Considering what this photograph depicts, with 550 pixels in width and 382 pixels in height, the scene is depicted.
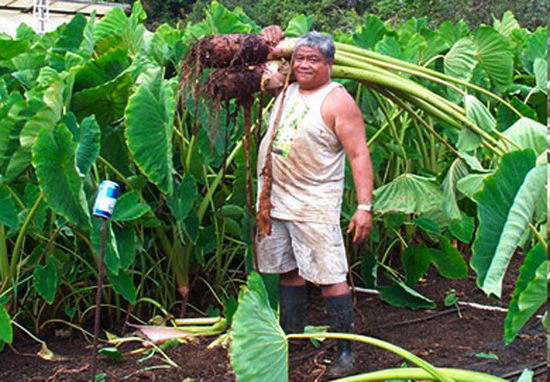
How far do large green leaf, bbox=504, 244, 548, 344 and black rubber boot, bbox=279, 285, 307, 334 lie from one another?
1.27 meters

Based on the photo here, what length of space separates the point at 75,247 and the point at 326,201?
1012 mm

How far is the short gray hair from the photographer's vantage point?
2600 mm

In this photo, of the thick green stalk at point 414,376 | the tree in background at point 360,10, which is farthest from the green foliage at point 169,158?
the tree in background at point 360,10

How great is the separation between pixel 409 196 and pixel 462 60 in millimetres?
996

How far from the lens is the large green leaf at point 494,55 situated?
12.4 ft

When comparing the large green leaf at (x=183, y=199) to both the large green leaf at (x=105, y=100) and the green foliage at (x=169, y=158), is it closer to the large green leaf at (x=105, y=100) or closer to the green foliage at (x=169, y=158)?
the green foliage at (x=169, y=158)

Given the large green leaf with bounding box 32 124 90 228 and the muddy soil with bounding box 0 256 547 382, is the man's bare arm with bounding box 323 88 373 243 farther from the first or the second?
the large green leaf with bounding box 32 124 90 228

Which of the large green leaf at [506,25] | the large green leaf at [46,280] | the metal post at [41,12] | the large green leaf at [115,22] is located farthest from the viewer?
the metal post at [41,12]

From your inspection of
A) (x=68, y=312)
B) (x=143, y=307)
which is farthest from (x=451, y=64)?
(x=68, y=312)

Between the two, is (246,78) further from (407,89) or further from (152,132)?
(407,89)

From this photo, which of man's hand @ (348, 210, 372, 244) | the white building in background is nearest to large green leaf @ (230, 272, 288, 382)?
man's hand @ (348, 210, 372, 244)

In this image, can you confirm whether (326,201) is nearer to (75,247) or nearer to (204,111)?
(204,111)

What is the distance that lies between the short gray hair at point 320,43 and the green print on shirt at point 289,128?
176 millimetres

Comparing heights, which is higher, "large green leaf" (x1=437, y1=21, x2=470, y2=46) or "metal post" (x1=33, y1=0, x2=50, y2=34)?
"metal post" (x1=33, y1=0, x2=50, y2=34)
